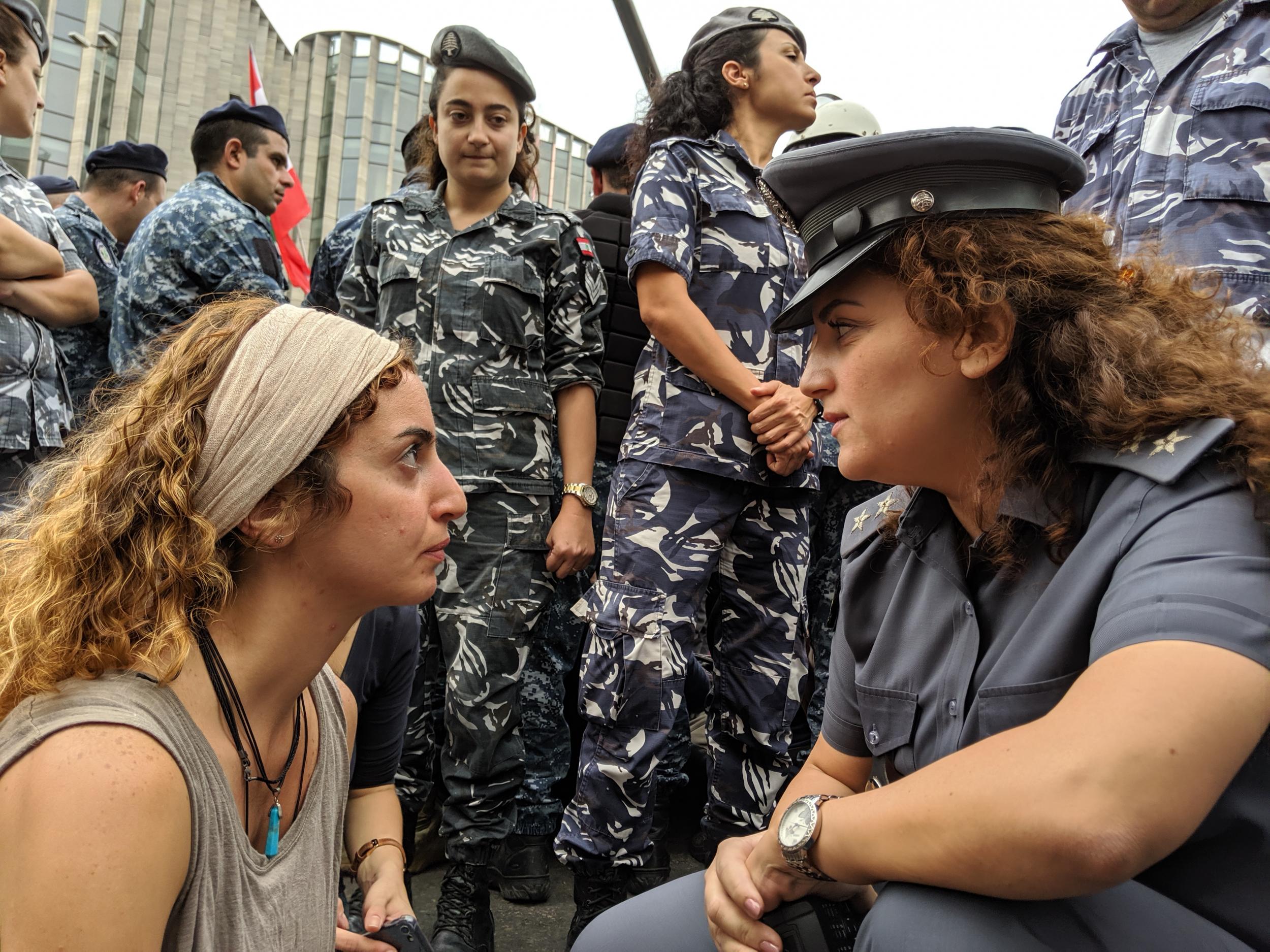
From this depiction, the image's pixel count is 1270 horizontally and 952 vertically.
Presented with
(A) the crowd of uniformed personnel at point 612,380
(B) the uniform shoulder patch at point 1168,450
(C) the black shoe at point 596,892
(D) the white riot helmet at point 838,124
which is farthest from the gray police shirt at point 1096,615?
(D) the white riot helmet at point 838,124

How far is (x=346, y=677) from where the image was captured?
80.7 inches

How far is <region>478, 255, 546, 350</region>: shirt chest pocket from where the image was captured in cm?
318

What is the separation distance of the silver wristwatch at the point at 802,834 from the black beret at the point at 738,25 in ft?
9.03

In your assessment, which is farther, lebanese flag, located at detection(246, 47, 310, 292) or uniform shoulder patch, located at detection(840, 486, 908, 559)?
lebanese flag, located at detection(246, 47, 310, 292)

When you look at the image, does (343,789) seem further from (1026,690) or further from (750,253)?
(750,253)

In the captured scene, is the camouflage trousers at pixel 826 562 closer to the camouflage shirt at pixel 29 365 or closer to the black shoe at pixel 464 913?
the black shoe at pixel 464 913

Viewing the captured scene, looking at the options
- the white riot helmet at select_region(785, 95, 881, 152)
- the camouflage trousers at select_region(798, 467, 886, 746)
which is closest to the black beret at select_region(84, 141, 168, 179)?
the white riot helmet at select_region(785, 95, 881, 152)

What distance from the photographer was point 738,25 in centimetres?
346

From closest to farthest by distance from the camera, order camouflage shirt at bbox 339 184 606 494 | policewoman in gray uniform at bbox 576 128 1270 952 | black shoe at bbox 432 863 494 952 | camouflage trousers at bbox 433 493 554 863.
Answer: policewoman in gray uniform at bbox 576 128 1270 952
black shoe at bbox 432 863 494 952
camouflage trousers at bbox 433 493 554 863
camouflage shirt at bbox 339 184 606 494

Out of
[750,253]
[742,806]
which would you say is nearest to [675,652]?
[742,806]

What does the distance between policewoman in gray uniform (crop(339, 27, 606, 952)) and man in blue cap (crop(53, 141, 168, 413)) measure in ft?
4.63

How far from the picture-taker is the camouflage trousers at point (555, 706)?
3.42 m

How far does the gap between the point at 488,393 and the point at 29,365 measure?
138 centimetres

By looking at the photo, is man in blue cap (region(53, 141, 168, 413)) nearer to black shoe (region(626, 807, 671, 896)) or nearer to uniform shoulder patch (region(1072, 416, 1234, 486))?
black shoe (region(626, 807, 671, 896))
